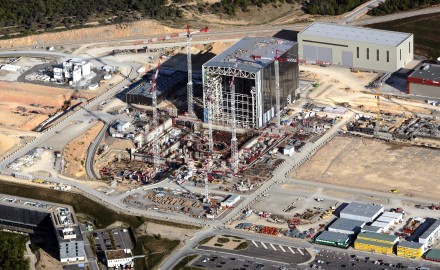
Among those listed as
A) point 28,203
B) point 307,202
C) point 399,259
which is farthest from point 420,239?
point 28,203

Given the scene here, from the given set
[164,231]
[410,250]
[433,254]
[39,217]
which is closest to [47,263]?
[39,217]

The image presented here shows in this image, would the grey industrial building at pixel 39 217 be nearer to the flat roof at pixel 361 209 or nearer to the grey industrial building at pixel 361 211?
the grey industrial building at pixel 361 211

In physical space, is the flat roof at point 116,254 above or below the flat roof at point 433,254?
above

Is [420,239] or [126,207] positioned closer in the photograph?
[420,239]

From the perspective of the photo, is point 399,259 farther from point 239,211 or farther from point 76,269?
point 76,269

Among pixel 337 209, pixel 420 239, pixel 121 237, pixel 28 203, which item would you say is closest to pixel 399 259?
pixel 420 239

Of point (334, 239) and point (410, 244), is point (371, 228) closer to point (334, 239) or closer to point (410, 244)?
point (334, 239)

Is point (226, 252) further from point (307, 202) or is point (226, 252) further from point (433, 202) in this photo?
point (433, 202)

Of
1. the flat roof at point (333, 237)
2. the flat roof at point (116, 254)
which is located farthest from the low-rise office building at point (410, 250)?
the flat roof at point (116, 254)

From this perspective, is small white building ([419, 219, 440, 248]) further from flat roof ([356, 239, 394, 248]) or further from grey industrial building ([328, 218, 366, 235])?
grey industrial building ([328, 218, 366, 235])
